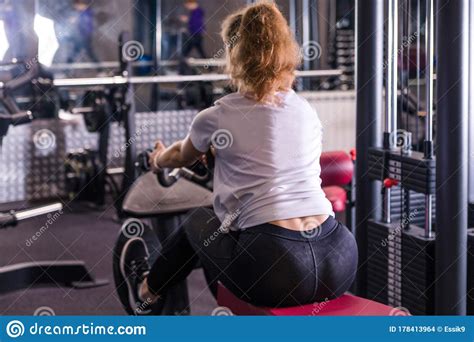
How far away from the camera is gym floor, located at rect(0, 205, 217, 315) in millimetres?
4242

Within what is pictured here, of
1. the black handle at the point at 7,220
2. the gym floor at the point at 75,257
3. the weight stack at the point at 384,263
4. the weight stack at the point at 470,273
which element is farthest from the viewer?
the gym floor at the point at 75,257

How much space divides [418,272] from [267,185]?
944 millimetres

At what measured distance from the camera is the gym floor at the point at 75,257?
13.9 feet

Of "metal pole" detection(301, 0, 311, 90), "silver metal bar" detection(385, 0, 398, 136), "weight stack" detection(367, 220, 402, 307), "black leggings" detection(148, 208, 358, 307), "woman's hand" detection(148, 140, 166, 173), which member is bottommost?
"weight stack" detection(367, 220, 402, 307)

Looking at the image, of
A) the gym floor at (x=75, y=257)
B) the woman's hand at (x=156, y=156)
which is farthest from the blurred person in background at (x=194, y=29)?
the woman's hand at (x=156, y=156)

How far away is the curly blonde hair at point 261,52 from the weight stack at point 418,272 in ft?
3.03

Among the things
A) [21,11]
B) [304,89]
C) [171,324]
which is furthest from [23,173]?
[171,324]

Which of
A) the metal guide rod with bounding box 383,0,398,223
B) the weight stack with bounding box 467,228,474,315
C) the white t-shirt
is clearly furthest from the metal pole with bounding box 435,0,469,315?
the white t-shirt

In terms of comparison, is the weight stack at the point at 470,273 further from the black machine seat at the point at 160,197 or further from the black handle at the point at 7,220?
the black handle at the point at 7,220

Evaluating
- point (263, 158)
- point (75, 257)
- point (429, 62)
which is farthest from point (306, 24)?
point (263, 158)

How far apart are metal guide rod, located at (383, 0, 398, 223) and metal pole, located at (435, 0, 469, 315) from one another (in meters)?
0.40

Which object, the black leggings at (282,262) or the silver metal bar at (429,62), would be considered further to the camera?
the silver metal bar at (429,62)

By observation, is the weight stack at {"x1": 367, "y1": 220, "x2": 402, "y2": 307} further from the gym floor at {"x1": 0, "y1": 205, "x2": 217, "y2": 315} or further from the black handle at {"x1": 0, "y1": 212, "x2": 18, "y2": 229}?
the black handle at {"x1": 0, "y1": 212, "x2": 18, "y2": 229}

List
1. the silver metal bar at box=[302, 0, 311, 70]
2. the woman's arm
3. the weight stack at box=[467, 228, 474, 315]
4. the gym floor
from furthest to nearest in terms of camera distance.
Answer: the silver metal bar at box=[302, 0, 311, 70] → the gym floor → the weight stack at box=[467, 228, 474, 315] → the woman's arm
